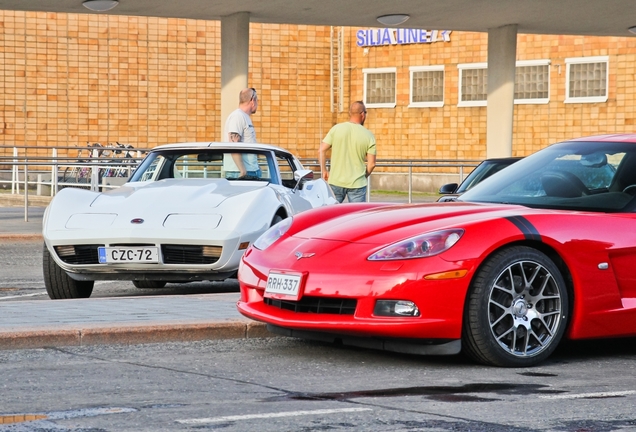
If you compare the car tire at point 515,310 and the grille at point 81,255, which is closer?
the car tire at point 515,310

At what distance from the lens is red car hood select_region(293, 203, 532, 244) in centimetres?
672

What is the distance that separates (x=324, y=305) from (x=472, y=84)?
A: 97.4 ft

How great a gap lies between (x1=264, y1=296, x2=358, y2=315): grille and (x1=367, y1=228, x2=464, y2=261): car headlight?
0.27 meters

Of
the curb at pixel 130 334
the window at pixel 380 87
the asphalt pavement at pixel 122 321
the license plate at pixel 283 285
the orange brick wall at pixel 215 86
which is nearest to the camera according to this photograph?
the license plate at pixel 283 285

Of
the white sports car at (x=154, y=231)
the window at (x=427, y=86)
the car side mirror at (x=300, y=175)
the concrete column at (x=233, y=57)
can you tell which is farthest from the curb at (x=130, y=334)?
the window at (x=427, y=86)

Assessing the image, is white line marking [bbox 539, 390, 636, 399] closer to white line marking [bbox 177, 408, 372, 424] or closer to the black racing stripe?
white line marking [bbox 177, 408, 372, 424]

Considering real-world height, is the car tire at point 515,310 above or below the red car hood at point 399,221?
below

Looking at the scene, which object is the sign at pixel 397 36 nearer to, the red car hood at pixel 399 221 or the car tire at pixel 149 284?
the car tire at pixel 149 284

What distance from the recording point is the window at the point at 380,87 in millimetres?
37500

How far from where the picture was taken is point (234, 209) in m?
9.70

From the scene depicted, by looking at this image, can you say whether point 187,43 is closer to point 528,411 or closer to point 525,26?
point 525,26

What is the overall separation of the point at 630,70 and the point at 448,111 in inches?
223

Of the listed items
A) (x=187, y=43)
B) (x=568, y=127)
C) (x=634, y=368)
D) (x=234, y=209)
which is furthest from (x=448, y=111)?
(x=634, y=368)

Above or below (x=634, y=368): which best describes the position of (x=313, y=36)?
above
